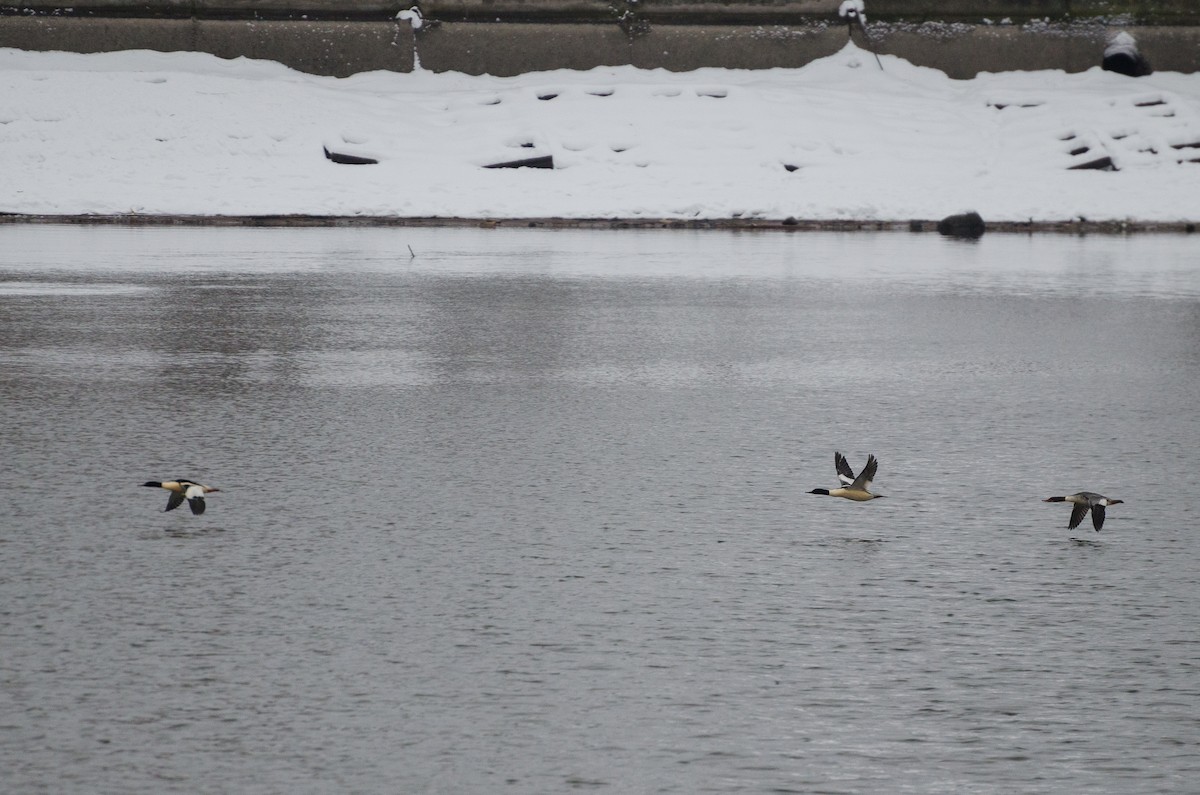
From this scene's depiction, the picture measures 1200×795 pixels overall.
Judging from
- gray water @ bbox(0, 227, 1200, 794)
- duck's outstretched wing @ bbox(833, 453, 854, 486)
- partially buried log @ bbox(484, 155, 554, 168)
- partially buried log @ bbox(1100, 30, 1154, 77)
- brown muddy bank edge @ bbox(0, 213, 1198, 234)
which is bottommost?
gray water @ bbox(0, 227, 1200, 794)

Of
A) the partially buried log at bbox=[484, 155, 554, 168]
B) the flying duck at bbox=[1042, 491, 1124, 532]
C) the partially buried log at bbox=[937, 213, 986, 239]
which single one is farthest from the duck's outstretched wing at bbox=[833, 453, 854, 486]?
the partially buried log at bbox=[484, 155, 554, 168]

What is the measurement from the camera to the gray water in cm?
516

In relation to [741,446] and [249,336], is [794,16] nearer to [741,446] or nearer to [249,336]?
[249,336]

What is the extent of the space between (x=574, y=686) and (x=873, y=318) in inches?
513

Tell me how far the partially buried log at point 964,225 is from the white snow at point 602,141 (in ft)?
4.40

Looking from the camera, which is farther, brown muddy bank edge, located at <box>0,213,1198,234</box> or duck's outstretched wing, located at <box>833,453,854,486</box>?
brown muddy bank edge, located at <box>0,213,1198,234</box>

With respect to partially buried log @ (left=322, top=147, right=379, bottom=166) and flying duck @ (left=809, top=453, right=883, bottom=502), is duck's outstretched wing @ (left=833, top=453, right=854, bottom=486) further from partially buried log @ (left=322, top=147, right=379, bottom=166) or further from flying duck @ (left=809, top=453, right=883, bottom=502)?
partially buried log @ (left=322, top=147, right=379, bottom=166)

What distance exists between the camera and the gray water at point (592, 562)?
5160mm

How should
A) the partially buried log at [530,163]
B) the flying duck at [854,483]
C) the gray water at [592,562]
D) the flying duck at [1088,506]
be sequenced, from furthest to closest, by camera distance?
the partially buried log at [530,163], the flying duck at [854,483], the flying duck at [1088,506], the gray water at [592,562]

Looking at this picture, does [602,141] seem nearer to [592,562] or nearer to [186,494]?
[186,494]

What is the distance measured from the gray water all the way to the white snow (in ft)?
65.6

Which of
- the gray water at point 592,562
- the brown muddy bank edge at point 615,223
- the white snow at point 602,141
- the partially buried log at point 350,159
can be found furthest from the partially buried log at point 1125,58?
the gray water at point 592,562

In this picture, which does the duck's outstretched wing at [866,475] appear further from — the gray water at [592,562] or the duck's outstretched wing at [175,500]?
the duck's outstretched wing at [175,500]

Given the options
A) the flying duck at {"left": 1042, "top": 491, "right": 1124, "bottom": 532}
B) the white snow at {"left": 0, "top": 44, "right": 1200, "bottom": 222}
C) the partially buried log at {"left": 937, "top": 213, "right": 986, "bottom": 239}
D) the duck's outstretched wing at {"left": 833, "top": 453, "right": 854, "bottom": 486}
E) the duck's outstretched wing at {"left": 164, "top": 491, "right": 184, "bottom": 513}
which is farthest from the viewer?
the white snow at {"left": 0, "top": 44, "right": 1200, "bottom": 222}
